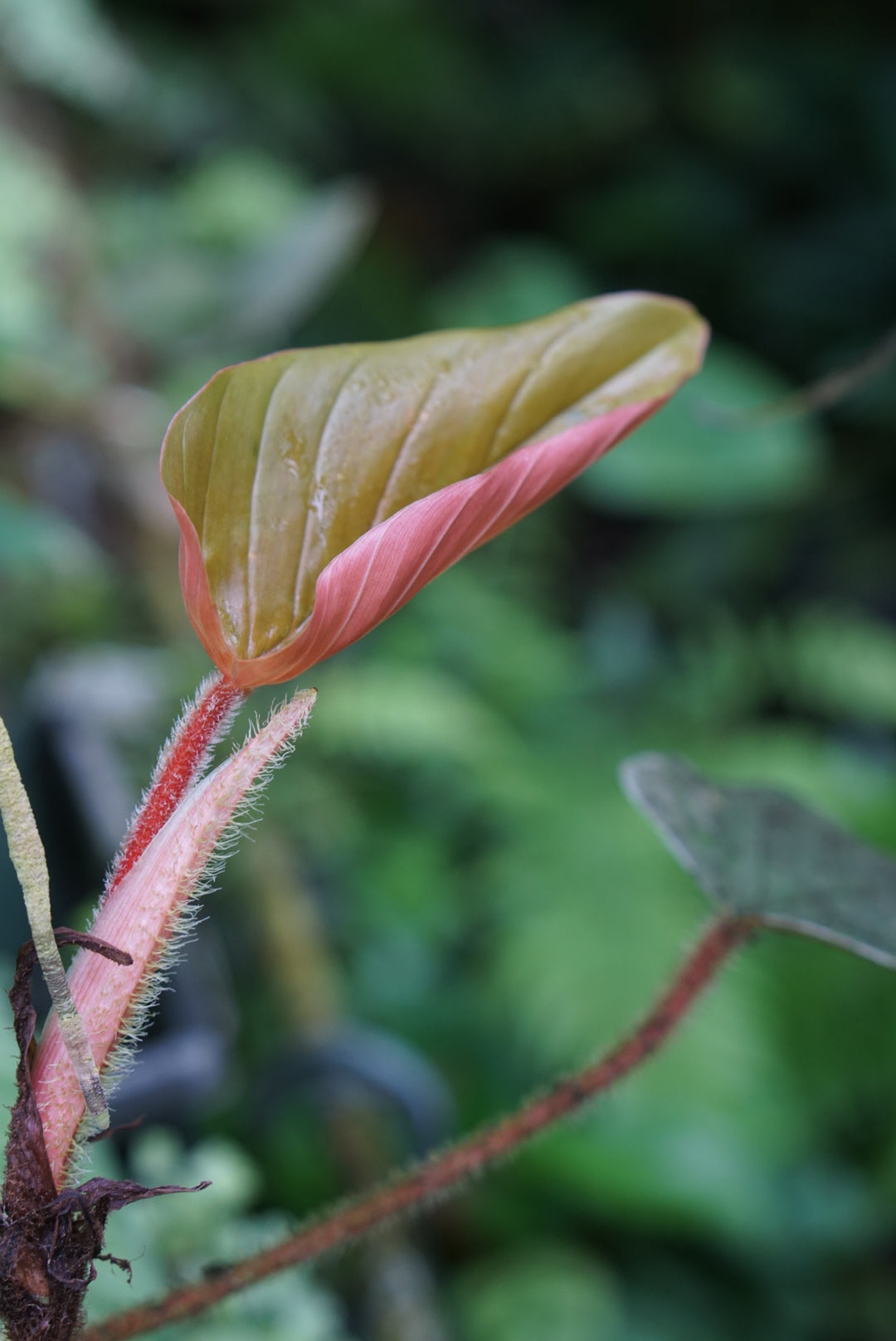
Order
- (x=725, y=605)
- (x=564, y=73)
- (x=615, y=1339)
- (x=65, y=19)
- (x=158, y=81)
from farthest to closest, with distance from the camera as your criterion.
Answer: (x=564, y=73), (x=725, y=605), (x=158, y=81), (x=65, y=19), (x=615, y=1339)

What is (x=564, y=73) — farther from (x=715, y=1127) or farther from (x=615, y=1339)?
(x=615, y=1339)

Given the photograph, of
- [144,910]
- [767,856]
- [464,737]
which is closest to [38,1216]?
[144,910]

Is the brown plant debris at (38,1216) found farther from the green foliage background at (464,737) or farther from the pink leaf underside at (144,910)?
the green foliage background at (464,737)

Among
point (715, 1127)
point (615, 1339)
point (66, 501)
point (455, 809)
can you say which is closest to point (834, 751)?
point (455, 809)

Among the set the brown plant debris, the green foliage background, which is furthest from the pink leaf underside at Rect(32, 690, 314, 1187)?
the green foliage background

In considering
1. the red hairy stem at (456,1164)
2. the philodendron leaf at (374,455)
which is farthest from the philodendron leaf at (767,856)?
the philodendron leaf at (374,455)

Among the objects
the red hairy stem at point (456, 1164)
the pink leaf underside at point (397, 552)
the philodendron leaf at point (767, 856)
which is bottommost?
the red hairy stem at point (456, 1164)

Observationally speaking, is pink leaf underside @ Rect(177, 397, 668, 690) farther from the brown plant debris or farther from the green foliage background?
the green foliage background
